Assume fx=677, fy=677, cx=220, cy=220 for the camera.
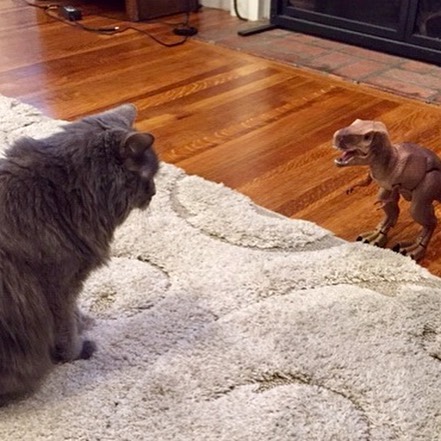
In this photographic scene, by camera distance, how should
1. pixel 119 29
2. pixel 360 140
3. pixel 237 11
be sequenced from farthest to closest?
pixel 237 11
pixel 119 29
pixel 360 140

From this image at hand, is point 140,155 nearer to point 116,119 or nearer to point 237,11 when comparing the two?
point 116,119

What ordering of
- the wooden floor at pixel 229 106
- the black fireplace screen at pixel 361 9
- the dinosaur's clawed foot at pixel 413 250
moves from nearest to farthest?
1. the dinosaur's clawed foot at pixel 413 250
2. the wooden floor at pixel 229 106
3. the black fireplace screen at pixel 361 9

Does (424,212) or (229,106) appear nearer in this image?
(424,212)

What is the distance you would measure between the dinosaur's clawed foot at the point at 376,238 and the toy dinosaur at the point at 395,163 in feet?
0.35

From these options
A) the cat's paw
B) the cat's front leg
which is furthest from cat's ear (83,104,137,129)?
the cat's paw

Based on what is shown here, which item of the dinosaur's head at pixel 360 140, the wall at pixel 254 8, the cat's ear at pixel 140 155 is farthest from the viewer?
the wall at pixel 254 8

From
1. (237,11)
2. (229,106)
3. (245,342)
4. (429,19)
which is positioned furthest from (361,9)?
(245,342)

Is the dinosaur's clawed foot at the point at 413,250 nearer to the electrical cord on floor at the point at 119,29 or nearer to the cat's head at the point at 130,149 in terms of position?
the cat's head at the point at 130,149

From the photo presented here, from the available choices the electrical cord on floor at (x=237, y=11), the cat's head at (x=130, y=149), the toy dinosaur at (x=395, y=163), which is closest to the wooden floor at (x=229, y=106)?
the toy dinosaur at (x=395, y=163)

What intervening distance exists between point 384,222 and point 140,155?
801 mm

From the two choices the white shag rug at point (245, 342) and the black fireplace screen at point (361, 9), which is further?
the black fireplace screen at point (361, 9)

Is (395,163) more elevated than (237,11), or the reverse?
(395,163)

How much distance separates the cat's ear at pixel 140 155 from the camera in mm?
1165

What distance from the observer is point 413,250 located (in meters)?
1.72
